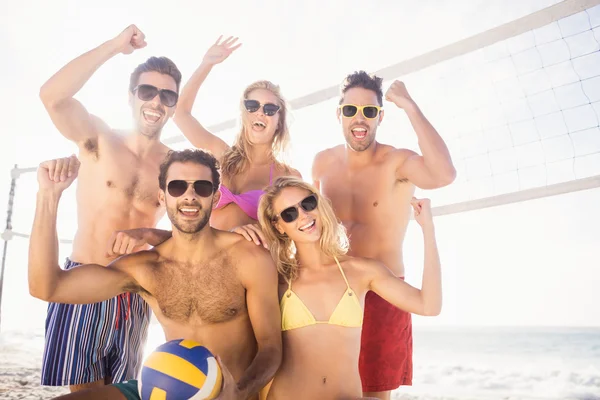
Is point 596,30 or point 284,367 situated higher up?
point 596,30

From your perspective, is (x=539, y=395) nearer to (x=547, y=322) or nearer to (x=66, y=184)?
(x=547, y=322)

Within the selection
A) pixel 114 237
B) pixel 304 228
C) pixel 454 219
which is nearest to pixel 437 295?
pixel 304 228

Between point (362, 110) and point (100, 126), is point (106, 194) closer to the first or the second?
point (100, 126)

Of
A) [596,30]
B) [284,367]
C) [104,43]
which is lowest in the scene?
Answer: [284,367]

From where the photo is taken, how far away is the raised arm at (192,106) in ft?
11.8

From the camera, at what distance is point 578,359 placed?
1496 cm

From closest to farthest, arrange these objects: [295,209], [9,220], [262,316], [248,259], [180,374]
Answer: [180,374], [262,316], [248,259], [295,209], [9,220]

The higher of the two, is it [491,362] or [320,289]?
[320,289]

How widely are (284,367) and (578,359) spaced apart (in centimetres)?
1549

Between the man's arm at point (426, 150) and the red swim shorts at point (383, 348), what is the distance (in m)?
0.78

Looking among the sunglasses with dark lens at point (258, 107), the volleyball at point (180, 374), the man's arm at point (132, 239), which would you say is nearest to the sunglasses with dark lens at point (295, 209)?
the man's arm at point (132, 239)

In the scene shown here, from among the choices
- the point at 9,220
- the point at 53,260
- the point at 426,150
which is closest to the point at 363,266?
the point at 426,150

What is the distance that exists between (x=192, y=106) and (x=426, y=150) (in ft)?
5.99

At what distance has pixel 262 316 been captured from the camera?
8.20ft
